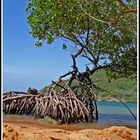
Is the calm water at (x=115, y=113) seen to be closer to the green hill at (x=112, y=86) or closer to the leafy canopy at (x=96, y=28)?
the green hill at (x=112, y=86)

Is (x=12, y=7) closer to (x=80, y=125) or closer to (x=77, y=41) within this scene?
(x=77, y=41)

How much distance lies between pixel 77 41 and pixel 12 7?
358 millimetres

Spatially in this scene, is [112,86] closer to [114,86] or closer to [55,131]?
[114,86]

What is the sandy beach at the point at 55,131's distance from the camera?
192cm

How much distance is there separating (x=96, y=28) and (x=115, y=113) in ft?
1.37

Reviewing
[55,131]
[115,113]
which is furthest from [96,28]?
[55,131]

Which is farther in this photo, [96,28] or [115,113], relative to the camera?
[96,28]

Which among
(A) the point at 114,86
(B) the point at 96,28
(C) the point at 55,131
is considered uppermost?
(B) the point at 96,28

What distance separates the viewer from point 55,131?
6.48ft

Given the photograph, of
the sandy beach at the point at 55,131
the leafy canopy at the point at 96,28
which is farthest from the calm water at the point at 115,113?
the leafy canopy at the point at 96,28

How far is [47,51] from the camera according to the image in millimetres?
1979

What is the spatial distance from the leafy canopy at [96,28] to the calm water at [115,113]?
0.15 metres

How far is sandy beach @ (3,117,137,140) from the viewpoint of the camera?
1923 millimetres

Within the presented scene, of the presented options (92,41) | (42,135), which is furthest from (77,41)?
(42,135)
